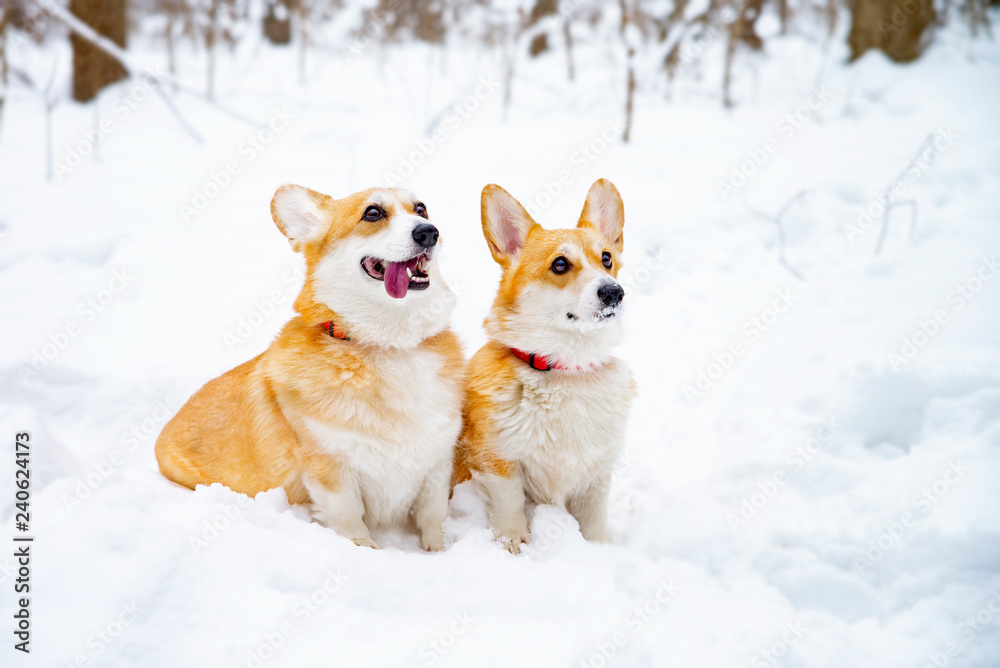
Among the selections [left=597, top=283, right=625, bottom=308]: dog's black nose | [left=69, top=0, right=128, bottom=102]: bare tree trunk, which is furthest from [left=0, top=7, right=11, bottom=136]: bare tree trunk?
[left=597, top=283, right=625, bottom=308]: dog's black nose

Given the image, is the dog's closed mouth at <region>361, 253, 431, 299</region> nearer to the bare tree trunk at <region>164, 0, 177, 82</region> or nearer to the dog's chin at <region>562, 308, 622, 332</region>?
the dog's chin at <region>562, 308, 622, 332</region>

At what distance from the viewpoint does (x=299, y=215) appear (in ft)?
8.04

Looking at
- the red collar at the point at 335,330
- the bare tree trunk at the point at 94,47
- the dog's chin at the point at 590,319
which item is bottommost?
the red collar at the point at 335,330

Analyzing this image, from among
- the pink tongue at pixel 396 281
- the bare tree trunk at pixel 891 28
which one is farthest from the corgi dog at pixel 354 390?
the bare tree trunk at pixel 891 28

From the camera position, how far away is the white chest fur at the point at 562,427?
2422 millimetres

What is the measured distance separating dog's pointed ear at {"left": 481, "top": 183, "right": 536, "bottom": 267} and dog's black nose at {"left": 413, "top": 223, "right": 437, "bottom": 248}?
17.4 inches

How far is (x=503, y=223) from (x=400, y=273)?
63 centimetres

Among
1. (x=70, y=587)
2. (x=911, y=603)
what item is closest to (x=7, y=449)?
(x=70, y=587)

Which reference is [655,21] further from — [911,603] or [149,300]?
[911,603]

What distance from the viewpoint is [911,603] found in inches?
89.7

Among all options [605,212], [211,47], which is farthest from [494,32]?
[605,212]

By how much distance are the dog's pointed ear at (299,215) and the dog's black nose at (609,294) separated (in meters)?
1.07

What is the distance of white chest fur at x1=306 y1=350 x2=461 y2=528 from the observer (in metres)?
2.22

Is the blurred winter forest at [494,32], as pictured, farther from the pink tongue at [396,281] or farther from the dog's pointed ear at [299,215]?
the pink tongue at [396,281]
